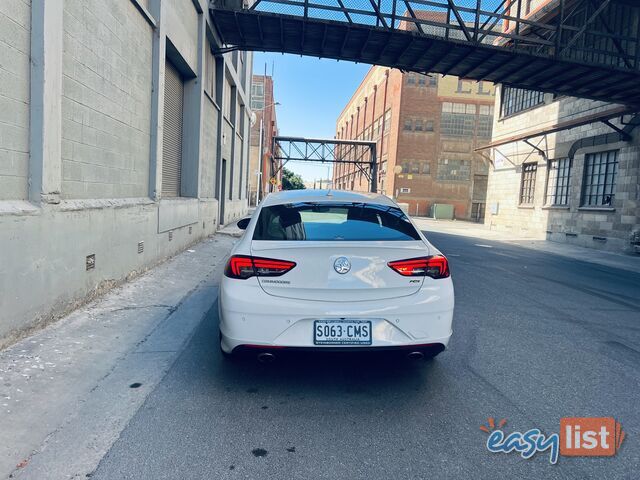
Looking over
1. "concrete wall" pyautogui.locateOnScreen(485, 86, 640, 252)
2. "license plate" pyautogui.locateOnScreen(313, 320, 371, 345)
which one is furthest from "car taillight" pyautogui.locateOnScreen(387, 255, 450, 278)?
"concrete wall" pyautogui.locateOnScreen(485, 86, 640, 252)

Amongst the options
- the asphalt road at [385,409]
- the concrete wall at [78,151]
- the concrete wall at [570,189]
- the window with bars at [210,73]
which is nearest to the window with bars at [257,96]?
the concrete wall at [570,189]

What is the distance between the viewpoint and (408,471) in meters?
2.53

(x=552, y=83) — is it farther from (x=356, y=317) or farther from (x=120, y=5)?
(x=356, y=317)

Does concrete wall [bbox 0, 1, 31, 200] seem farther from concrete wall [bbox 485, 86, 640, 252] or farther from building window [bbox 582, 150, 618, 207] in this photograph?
building window [bbox 582, 150, 618, 207]

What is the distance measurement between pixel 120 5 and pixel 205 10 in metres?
6.62

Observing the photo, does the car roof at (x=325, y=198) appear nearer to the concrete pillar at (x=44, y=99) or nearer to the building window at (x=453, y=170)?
the concrete pillar at (x=44, y=99)

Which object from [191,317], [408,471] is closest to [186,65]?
[191,317]

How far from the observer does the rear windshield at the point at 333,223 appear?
3.66m

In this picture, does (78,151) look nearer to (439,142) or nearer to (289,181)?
(439,142)

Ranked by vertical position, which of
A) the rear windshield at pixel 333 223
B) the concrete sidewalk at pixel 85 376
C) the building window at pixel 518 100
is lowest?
the concrete sidewalk at pixel 85 376

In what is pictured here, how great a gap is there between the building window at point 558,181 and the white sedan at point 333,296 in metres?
19.8

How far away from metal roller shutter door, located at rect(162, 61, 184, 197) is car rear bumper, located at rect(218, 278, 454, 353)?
26.3 ft

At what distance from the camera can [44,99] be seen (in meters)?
4.56

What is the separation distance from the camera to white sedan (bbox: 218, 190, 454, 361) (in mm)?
3285
